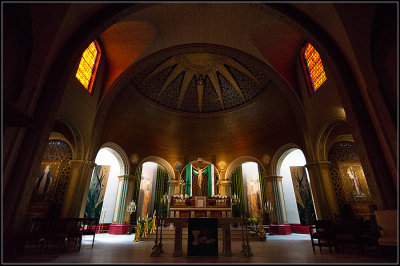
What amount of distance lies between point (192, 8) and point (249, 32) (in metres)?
2.99

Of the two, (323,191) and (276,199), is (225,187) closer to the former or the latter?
(276,199)

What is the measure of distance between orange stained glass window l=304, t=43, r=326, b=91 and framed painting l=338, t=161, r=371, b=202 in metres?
5.54

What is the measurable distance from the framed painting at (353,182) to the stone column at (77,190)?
1384cm

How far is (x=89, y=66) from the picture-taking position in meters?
9.62

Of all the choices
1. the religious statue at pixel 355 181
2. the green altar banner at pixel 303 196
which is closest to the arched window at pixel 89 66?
the green altar banner at pixel 303 196

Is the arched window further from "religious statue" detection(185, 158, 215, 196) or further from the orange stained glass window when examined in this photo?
the orange stained glass window

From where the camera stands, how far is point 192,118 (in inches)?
638

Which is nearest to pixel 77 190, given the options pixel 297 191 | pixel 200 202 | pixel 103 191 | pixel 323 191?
pixel 103 191

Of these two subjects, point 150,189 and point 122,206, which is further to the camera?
point 150,189

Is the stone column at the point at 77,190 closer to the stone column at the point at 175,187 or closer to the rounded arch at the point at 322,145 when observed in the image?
the stone column at the point at 175,187

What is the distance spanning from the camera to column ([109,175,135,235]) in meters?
11.8

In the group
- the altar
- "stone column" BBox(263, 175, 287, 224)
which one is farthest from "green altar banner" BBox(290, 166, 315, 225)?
the altar

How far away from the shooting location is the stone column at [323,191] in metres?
8.77

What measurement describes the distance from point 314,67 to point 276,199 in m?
8.16
